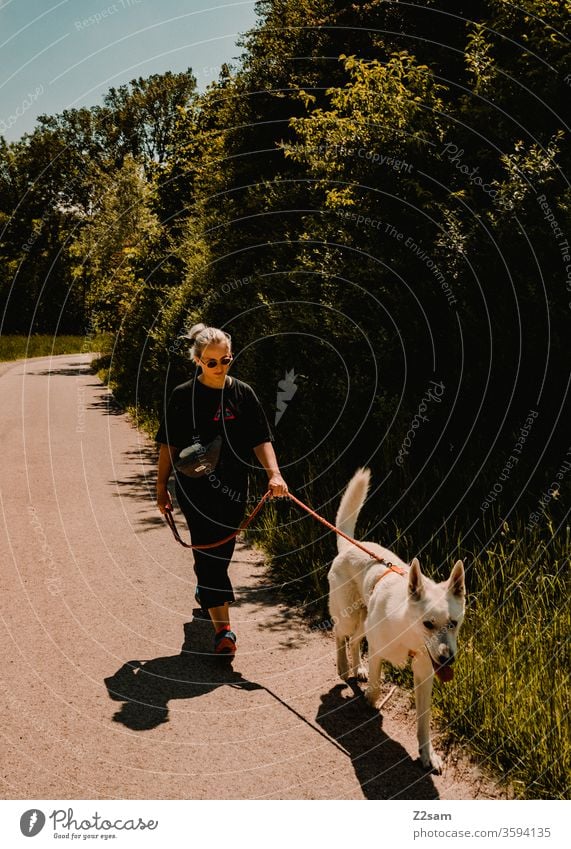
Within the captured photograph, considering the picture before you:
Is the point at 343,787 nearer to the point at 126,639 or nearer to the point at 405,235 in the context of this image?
the point at 126,639

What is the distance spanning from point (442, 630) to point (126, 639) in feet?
9.72

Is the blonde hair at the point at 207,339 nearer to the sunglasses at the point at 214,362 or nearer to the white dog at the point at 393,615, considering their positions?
the sunglasses at the point at 214,362

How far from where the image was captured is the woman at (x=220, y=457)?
5.64 meters

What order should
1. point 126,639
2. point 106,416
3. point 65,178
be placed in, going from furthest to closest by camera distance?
point 65,178 < point 106,416 < point 126,639

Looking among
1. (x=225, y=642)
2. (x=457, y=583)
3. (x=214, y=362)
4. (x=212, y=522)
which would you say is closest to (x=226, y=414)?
(x=214, y=362)

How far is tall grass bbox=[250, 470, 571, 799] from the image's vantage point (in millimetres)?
4074

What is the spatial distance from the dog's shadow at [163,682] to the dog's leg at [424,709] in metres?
1.41

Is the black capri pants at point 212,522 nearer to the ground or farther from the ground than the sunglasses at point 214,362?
nearer to the ground

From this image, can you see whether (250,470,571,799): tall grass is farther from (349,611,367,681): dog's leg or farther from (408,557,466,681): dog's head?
(408,557,466,681): dog's head

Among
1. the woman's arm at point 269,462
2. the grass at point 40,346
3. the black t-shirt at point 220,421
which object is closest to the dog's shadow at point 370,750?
the woman's arm at point 269,462

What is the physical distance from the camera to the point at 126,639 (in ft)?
19.8

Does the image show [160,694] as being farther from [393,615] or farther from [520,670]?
[520,670]

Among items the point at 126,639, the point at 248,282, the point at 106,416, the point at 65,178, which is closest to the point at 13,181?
the point at 65,178
